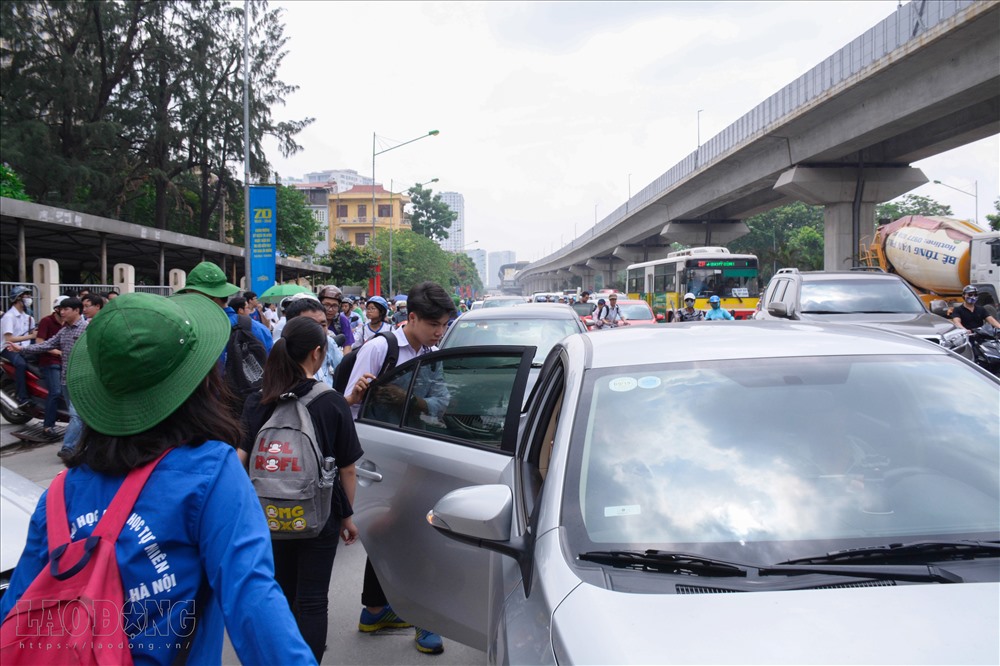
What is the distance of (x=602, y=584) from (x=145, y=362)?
1.23 metres

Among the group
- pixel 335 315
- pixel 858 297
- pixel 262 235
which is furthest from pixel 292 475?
pixel 262 235

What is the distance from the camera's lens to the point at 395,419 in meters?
4.09

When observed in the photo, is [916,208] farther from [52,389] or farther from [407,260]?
[52,389]

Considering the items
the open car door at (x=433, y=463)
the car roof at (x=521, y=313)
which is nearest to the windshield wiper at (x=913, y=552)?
the open car door at (x=433, y=463)

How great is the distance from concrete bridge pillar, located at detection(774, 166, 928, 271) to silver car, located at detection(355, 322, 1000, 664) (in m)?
26.8

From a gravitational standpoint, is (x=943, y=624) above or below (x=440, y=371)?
below

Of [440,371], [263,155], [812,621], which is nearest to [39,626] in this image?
[812,621]

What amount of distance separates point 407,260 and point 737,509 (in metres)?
62.0

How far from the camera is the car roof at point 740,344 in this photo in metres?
2.76

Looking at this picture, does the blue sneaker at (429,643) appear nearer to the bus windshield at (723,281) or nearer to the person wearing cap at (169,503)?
the person wearing cap at (169,503)

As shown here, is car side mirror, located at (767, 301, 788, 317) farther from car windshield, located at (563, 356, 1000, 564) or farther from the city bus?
the city bus

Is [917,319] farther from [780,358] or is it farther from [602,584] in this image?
[602,584]

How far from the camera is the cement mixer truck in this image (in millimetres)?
19062

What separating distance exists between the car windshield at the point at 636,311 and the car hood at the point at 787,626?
1788 centimetres
